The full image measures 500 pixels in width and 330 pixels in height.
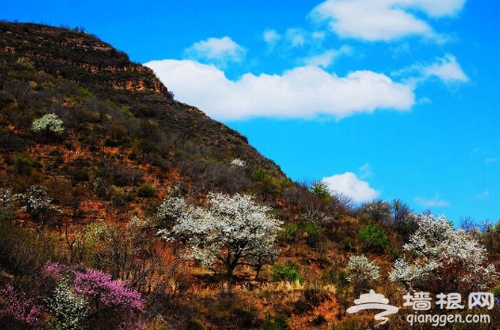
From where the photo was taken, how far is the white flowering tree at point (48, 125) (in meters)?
30.3

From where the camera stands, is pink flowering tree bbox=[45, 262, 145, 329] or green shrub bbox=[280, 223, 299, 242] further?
green shrub bbox=[280, 223, 299, 242]

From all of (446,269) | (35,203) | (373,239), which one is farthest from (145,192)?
(446,269)

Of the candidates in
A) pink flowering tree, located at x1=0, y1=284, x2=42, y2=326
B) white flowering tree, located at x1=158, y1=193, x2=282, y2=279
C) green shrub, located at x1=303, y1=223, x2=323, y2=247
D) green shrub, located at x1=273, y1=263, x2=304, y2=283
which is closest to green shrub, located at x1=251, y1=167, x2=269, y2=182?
green shrub, located at x1=303, y1=223, x2=323, y2=247

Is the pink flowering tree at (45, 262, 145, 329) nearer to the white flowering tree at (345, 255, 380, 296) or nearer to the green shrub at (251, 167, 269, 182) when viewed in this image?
the white flowering tree at (345, 255, 380, 296)

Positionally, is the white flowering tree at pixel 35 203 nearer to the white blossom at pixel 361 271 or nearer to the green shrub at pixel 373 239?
the white blossom at pixel 361 271

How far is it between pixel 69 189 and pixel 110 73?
39573mm

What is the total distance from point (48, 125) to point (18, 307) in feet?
78.6

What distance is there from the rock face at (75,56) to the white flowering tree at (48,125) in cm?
2372

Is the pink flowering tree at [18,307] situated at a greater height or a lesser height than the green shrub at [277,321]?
greater

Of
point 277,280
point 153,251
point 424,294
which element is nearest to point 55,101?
point 153,251

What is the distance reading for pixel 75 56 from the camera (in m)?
61.8

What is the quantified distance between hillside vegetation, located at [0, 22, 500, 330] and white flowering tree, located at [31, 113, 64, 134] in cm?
14

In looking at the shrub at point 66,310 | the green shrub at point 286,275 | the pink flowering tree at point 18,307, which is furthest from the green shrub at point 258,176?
the pink flowering tree at point 18,307

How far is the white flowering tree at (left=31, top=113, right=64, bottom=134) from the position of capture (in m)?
30.3
